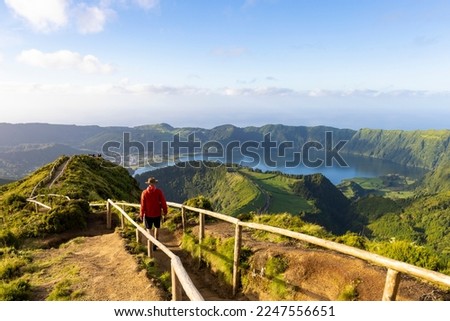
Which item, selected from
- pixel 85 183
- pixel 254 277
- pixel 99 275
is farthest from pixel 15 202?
pixel 254 277

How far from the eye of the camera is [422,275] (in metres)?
5.68

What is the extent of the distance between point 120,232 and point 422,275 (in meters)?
15.0

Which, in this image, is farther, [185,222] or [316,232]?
[185,222]

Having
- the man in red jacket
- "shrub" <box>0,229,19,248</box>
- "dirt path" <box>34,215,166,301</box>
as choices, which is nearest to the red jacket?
the man in red jacket

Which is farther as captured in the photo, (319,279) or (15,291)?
(15,291)

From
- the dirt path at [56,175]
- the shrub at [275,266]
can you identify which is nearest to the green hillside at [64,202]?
the dirt path at [56,175]

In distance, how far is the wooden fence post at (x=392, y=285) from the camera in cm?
641

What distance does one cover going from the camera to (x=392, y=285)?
255 inches

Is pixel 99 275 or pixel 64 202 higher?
pixel 99 275

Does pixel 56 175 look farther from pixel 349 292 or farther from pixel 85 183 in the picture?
pixel 349 292

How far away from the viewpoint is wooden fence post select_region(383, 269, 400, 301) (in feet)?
21.0

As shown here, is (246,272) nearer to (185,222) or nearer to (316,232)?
(316,232)
